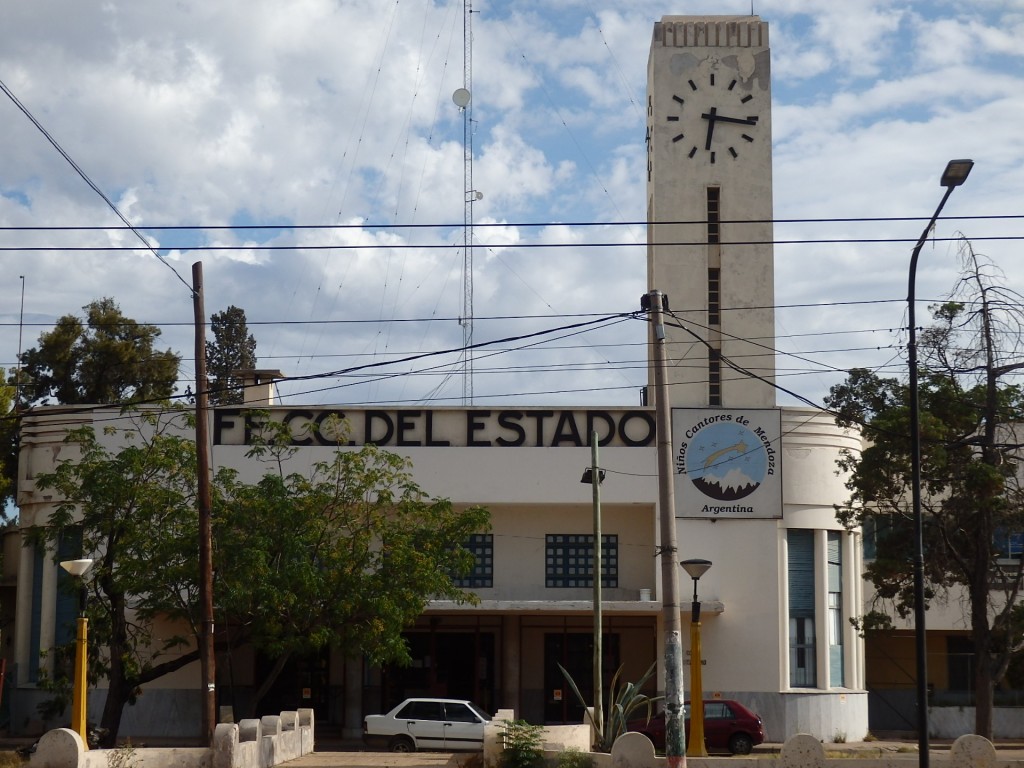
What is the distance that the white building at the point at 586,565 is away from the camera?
3616 centimetres

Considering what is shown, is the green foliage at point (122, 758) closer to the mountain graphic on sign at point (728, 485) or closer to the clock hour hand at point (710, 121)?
the mountain graphic on sign at point (728, 485)

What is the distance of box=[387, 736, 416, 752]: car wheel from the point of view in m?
32.5

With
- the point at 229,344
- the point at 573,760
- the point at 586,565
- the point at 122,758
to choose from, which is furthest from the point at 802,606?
the point at 229,344

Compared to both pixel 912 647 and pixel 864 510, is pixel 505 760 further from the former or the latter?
pixel 912 647

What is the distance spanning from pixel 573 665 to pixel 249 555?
13.9m

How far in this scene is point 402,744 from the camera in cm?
3256

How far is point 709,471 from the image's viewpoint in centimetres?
3647

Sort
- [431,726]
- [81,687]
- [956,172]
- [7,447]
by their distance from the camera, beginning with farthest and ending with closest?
[7,447] < [431,726] < [81,687] < [956,172]

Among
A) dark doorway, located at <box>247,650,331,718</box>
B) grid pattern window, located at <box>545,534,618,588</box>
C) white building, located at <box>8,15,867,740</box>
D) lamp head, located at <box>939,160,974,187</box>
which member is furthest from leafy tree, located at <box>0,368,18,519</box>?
lamp head, located at <box>939,160,974,187</box>

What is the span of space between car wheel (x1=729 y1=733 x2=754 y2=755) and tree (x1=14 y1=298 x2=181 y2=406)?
93.2 ft

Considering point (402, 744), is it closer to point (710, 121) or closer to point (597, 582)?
point (597, 582)

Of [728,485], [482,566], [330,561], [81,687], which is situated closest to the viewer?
[81,687]

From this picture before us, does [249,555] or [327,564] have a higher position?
[249,555]

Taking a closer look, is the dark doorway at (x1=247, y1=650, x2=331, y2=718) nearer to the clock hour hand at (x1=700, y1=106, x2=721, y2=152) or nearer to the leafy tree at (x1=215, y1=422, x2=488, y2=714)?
the leafy tree at (x1=215, y1=422, x2=488, y2=714)
